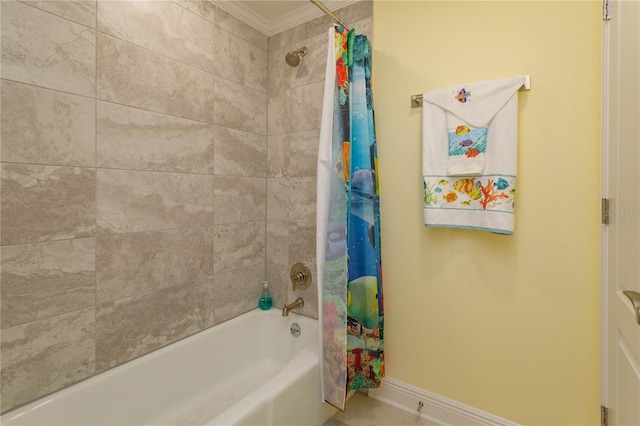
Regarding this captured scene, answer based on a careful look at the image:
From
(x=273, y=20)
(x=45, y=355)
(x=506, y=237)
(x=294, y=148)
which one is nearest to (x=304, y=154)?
(x=294, y=148)

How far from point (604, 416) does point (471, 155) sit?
3.86 feet

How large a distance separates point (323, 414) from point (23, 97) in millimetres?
1897

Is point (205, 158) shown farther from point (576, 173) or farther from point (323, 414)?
point (576, 173)

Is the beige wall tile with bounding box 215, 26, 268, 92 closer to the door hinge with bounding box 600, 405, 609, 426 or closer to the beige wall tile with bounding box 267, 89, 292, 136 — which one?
the beige wall tile with bounding box 267, 89, 292, 136

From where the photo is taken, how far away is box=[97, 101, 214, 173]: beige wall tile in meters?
1.28

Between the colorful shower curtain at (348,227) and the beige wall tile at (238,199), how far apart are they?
75 cm

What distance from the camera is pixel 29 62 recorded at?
3.50 ft

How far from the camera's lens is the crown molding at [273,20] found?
5.73ft

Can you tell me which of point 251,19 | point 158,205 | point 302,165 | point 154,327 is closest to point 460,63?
point 302,165

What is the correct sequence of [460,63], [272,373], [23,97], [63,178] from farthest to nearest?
[272,373] < [460,63] < [63,178] < [23,97]

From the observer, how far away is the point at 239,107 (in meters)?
1.86

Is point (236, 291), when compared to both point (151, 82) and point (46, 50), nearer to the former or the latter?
point (151, 82)

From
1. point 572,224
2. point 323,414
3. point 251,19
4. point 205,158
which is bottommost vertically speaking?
point 323,414

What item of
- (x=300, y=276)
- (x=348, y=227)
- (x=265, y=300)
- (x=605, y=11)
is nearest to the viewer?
(x=605, y=11)
